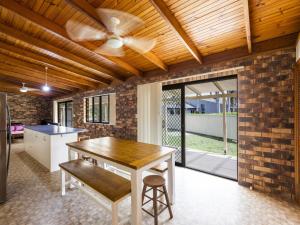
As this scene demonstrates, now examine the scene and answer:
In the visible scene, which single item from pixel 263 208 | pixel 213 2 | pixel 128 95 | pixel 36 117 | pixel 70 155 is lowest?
pixel 263 208

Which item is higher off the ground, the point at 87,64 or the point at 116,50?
the point at 87,64

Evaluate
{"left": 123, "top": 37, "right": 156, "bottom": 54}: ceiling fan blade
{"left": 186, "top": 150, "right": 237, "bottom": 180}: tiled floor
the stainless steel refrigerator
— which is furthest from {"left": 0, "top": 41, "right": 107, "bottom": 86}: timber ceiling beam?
{"left": 186, "top": 150, "right": 237, "bottom": 180}: tiled floor

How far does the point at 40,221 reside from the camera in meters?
1.81

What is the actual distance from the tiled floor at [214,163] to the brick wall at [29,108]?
818 centimetres

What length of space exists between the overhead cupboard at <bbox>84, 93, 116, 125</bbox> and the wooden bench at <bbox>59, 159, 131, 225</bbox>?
2.69 m

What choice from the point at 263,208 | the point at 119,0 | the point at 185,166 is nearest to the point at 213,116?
the point at 185,166

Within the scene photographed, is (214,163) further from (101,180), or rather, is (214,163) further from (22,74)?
(22,74)

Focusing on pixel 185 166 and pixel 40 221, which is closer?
pixel 40 221

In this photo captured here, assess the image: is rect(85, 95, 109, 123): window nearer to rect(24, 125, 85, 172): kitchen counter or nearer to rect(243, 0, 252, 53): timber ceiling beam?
rect(24, 125, 85, 172): kitchen counter

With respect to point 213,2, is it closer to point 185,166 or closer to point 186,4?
point 186,4

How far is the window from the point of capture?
5363mm

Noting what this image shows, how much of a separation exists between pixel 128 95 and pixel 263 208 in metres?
3.66

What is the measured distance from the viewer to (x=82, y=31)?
1688 millimetres

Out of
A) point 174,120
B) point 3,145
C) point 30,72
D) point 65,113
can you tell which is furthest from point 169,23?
point 65,113
